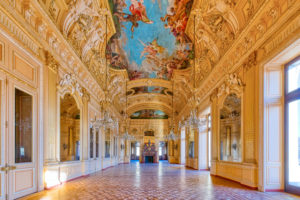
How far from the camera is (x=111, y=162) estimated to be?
1884cm

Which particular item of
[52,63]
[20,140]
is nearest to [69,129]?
[52,63]

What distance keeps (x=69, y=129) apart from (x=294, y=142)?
788cm

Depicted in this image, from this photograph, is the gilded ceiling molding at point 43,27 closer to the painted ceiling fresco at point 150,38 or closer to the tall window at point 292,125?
the painted ceiling fresco at point 150,38

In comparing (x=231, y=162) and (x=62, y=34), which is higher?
(x=62, y=34)

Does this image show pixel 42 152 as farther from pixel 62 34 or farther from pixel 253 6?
pixel 253 6

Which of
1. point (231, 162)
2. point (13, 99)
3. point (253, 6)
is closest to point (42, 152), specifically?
point (13, 99)

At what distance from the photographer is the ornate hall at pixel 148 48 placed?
559cm

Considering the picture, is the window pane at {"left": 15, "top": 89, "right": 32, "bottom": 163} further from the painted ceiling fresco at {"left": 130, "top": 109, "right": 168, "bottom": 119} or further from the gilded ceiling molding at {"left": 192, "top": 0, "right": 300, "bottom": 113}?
the painted ceiling fresco at {"left": 130, "top": 109, "right": 168, "bottom": 119}

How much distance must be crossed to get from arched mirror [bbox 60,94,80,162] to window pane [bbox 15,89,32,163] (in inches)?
82.1

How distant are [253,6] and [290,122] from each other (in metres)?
3.65

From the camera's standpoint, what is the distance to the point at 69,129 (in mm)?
9117

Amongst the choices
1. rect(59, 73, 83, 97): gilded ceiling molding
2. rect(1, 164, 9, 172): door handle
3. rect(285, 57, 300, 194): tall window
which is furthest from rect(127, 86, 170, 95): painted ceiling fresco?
rect(1, 164, 9, 172): door handle

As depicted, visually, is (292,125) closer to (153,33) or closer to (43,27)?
(43,27)

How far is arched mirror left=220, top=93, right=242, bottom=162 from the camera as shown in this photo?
8633 millimetres
